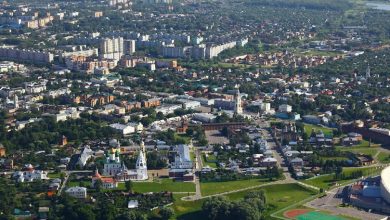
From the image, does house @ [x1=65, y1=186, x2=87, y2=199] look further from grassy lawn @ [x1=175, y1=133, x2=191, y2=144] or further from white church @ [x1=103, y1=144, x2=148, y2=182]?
grassy lawn @ [x1=175, y1=133, x2=191, y2=144]

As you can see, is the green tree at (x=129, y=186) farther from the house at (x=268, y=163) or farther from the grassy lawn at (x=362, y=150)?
the grassy lawn at (x=362, y=150)

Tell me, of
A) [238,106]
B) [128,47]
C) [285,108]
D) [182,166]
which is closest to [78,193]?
[182,166]

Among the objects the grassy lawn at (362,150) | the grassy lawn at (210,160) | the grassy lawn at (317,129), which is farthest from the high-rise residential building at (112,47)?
the grassy lawn at (362,150)

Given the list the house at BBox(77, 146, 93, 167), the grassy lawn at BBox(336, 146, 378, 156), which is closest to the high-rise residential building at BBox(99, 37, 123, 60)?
the house at BBox(77, 146, 93, 167)

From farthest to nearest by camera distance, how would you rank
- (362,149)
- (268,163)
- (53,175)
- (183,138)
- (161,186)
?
(183,138) < (362,149) < (268,163) < (53,175) < (161,186)

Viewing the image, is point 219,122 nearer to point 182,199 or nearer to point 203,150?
point 203,150

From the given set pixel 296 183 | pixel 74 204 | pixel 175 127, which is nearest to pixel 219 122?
pixel 175 127

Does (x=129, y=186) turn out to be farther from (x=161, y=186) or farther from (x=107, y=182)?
(x=161, y=186)
